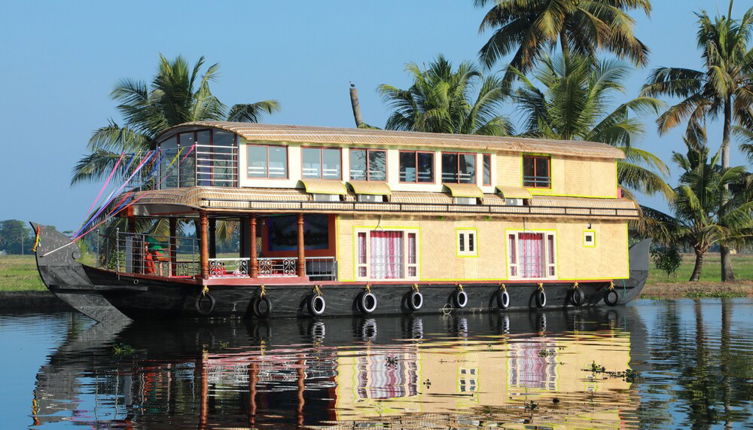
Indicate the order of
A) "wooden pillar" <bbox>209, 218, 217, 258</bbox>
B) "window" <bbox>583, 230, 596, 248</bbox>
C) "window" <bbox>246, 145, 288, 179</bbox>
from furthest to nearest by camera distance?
"window" <bbox>583, 230, 596, 248</bbox> → "wooden pillar" <bbox>209, 218, 217, 258</bbox> → "window" <bbox>246, 145, 288, 179</bbox>

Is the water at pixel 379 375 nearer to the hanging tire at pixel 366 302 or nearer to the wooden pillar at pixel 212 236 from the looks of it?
the hanging tire at pixel 366 302

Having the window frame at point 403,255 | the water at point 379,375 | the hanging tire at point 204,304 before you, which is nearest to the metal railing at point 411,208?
the window frame at point 403,255

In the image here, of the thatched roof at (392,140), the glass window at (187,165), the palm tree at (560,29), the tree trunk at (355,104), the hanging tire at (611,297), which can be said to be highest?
the palm tree at (560,29)

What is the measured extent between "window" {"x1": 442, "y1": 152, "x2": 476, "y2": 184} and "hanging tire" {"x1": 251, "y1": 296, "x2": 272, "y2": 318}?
610 centimetres

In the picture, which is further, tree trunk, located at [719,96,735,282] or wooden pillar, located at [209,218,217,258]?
tree trunk, located at [719,96,735,282]

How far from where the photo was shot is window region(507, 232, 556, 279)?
2748cm

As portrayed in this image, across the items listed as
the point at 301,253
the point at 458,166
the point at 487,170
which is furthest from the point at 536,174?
the point at 301,253

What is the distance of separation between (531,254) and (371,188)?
538 centimetres

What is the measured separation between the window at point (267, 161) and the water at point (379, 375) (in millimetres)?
3507

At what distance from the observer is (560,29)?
37.9 metres

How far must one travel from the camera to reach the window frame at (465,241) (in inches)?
1046

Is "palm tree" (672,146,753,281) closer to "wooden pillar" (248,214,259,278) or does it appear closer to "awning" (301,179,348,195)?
"awning" (301,179,348,195)

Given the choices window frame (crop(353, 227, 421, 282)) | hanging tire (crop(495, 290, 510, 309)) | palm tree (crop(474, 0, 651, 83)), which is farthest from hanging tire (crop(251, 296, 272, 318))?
palm tree (crop(474, 0, 651, 83))

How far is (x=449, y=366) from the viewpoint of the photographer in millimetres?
15516
